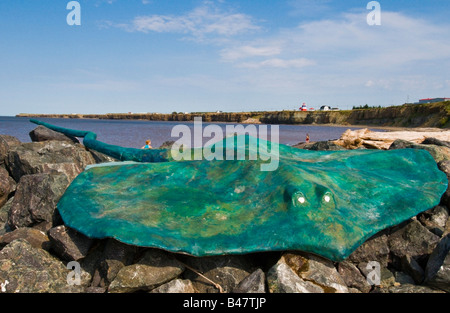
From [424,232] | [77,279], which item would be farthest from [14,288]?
[424,232]

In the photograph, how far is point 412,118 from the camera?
127 feet

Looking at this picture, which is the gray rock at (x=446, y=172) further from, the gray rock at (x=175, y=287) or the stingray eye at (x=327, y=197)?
the gray rock at (x=175, y=287)

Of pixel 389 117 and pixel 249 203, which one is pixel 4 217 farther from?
pixel 389 117

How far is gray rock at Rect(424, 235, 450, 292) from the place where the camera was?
9.46ft

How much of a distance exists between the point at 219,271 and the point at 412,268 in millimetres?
1968

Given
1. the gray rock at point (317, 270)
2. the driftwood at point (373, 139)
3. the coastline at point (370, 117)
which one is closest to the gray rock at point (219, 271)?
the gray rock at point (317, 270)

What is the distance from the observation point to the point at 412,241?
3.66 m

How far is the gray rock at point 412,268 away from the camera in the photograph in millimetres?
3277

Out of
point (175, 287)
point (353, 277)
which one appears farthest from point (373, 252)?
point (175, 287)

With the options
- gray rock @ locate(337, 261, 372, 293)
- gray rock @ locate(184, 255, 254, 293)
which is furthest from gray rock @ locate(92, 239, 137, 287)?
gray rock @ locate(337, 261, 372, 293)

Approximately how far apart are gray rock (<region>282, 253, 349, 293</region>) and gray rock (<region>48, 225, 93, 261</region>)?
78.9 inches

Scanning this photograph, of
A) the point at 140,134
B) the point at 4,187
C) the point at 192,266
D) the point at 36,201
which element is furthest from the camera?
the point at 140,134
